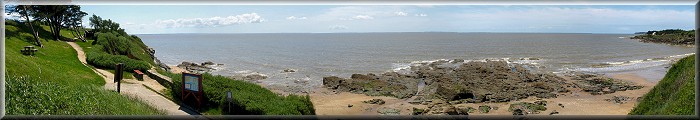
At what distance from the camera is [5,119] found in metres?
7.28

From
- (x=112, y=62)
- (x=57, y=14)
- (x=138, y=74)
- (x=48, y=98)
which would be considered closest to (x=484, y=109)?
(x=138, y=74)

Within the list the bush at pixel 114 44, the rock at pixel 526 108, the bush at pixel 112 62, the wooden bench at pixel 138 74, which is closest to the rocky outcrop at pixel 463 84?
the rock at pixel 526 108

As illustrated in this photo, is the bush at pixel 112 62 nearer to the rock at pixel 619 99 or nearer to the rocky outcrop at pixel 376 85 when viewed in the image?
the rocky outcrop at pixel 376 85

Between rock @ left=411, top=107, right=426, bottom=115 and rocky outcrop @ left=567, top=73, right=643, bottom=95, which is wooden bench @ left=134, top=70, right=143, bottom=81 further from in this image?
rocky outcrop @ left=567, top=73, right=643, bottom=95

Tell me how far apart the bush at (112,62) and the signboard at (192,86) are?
877cm

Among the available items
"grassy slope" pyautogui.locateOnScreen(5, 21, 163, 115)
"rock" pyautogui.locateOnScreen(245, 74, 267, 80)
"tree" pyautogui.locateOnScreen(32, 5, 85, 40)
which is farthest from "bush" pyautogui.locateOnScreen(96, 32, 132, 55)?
"grassy slope" pyautogui.locateOnScreen(5, 21, 163, 115)

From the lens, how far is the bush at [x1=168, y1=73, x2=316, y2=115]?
53.1 ft

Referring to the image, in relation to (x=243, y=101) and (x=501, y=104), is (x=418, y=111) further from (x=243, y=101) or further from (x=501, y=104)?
(x=243, y=101)

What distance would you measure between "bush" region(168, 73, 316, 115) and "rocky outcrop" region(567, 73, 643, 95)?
81.1ft

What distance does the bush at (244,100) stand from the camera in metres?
16.2

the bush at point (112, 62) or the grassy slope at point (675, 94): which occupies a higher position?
the bush at point (112, 62)

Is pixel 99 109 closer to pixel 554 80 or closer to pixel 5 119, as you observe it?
pixel 5 119

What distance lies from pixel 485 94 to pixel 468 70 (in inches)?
545

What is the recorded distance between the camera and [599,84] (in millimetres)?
36250
